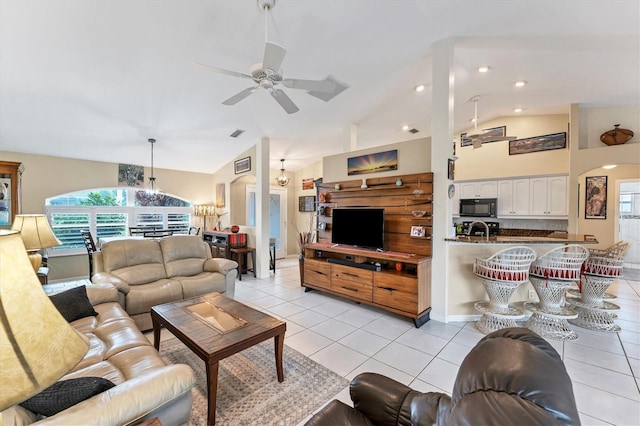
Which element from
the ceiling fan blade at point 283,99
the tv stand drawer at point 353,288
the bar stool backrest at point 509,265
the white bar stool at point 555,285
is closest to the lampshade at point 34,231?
the ceiling fan blade at point 283,99

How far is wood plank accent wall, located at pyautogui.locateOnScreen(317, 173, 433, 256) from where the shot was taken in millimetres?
3625

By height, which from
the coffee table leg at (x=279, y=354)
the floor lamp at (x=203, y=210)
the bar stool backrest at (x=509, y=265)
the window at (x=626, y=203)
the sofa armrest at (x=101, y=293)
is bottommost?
the coffee table leg at (x=279, y=354)

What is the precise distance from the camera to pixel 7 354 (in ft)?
1.83

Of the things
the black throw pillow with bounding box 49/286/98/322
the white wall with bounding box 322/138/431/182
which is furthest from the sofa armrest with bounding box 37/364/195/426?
the white wall with bounding box 322/138/431/182

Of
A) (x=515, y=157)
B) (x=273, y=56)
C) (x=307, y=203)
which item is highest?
(x=273, y=56)

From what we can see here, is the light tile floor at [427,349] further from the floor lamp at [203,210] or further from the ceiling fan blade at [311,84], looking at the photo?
the floor lamp at [203,210]

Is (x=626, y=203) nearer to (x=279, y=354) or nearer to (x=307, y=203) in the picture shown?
(x=307, y=203)

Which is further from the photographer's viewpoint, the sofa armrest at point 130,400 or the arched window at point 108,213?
the arched window at point 108,213

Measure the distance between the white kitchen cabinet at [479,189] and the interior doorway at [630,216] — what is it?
2.75 meters

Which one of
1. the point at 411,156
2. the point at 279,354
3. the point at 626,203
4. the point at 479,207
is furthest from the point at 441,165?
the point at 626,203

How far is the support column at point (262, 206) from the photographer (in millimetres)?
5434

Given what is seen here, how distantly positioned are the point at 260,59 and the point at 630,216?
27.5 ft

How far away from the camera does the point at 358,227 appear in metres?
4.23

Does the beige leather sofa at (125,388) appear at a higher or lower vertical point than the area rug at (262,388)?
higher
